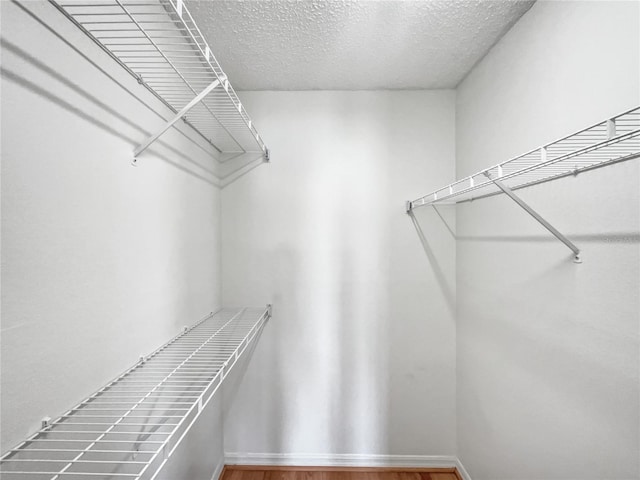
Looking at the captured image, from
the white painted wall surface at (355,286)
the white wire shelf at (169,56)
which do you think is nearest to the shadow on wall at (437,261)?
the white painted wall surface at (355,286)

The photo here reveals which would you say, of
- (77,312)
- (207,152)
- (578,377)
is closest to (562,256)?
(578,377)

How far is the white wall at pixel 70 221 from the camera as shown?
1.74 feet

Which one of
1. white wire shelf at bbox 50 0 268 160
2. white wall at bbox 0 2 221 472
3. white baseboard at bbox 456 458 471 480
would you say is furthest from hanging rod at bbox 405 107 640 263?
white baseboard at bbox 456 458 471 480

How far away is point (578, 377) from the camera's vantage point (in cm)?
90

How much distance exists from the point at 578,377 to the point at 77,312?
149 centimetres

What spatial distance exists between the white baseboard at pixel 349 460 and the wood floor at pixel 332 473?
2cm

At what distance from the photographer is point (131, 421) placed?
866 millimetres

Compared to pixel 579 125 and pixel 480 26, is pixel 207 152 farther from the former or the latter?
pixel 579 125

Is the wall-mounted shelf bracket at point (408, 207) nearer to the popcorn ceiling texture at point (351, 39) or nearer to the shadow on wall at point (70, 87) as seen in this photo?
the popcorn ceiling texture at point (351, 39)

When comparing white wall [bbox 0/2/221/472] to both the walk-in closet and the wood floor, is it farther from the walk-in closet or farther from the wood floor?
the wood floor

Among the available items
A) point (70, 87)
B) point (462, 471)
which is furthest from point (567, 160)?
point (462, 471)

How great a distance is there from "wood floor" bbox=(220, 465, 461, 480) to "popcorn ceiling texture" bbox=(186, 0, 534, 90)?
2.34 metres

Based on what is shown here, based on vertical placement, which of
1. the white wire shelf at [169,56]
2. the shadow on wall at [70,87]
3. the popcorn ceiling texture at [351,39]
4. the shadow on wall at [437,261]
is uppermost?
the popcorn ceiling texture at [351,39]

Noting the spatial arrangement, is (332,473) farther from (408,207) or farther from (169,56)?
(169,56)
